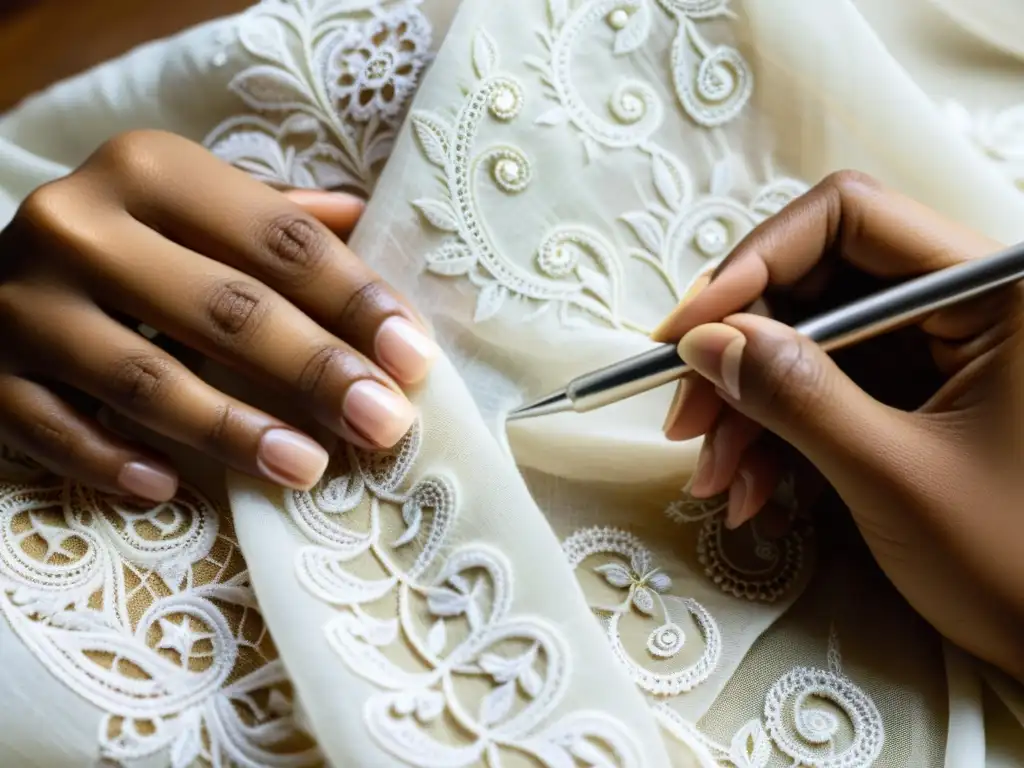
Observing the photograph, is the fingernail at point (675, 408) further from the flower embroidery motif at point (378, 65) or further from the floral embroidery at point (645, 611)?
the flower embroidery motif at point (378, 65)

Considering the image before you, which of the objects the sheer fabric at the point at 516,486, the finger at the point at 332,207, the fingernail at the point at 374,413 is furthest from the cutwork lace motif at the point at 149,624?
the finger at the point at 332,207

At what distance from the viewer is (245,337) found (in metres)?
0.48

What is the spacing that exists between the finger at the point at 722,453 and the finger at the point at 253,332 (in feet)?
Answer: 0.59

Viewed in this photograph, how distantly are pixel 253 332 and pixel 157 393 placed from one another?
0.06 meters

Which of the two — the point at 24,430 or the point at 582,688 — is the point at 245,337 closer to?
the point at 24,430

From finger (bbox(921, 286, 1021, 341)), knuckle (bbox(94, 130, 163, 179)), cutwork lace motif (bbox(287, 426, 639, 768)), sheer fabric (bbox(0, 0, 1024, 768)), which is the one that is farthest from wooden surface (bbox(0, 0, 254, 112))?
finger (bbox(921, 286, 1021, 341))

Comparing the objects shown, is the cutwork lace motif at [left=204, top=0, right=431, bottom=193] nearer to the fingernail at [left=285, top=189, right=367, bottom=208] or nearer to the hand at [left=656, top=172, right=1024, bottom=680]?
the fingernail at [left=285, top=189, right=367, bottom=208]

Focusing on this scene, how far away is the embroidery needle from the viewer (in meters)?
0.45

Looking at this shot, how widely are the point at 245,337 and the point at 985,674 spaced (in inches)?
17.7

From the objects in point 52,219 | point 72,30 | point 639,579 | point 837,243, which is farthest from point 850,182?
point 72,30

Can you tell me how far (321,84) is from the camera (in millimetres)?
567

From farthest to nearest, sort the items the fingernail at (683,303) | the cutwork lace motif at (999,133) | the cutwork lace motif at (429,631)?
the cutwork lace motif at (999,133), the fingernail at (683,303), the cutwork lace motif at (429,631)

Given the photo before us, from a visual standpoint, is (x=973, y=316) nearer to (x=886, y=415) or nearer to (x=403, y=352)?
(x=886, y=415)

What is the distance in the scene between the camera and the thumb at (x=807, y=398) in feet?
1.39
